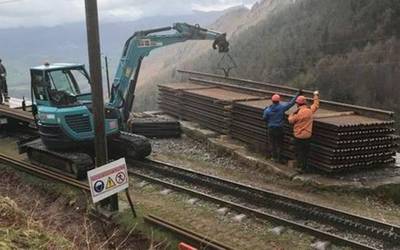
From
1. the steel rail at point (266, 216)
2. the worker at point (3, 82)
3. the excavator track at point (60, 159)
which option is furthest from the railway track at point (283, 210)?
the worker at point (3, 82)

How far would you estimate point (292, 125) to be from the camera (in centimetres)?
1428

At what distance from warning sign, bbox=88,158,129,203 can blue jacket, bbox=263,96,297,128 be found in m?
4.83

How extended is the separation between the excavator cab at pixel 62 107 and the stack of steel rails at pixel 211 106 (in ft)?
12.5

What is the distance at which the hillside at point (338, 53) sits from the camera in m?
32.8

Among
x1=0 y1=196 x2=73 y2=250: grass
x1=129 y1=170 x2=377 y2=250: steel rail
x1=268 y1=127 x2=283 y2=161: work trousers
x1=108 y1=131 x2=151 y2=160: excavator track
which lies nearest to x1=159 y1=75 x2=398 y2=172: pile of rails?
x1=268 y1=127 x2=283 y2=161: work trousers

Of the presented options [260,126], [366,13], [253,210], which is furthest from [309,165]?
[366,13]

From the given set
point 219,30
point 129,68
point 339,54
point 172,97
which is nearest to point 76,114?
point 129,68

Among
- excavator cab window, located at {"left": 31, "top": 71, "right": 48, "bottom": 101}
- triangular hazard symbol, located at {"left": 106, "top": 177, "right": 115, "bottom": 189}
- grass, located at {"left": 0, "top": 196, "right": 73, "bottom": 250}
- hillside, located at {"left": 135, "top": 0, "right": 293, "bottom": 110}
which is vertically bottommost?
hillside, located at {"left": 135, "top": 0, "right": 293, "bottom": 110}

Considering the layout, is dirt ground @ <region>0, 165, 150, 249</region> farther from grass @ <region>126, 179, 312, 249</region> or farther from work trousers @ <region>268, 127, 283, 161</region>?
work trousers @ <region>268, 127, 283, 161</region>

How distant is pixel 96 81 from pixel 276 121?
5354mm

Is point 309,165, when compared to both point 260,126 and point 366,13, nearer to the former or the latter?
point 260,126

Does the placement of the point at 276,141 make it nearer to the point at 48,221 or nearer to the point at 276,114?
the point at 276,114

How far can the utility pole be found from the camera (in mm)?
10281

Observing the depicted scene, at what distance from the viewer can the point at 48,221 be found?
11.0 metres
